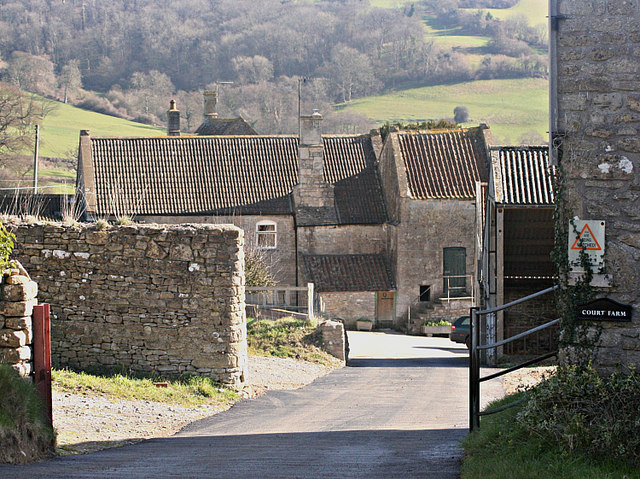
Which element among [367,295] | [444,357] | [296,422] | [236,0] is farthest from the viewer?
[236,0]

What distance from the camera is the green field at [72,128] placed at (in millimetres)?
74969

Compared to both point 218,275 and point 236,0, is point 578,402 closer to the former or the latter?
point 218,275

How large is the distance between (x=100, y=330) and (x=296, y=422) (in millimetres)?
4396

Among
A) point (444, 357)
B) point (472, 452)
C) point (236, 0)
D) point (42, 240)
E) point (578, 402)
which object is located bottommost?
point (444, 357)

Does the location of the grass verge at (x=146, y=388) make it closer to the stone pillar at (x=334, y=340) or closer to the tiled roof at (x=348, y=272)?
the stone pillar at (x=334, y=340)

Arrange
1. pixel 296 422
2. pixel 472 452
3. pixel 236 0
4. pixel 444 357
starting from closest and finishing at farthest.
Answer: pixel 472 452 → pixel 296 422 → pixel 444 357 → pixel 236 0

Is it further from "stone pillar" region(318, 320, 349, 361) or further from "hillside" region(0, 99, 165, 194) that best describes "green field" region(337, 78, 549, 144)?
"stone pillar" region(318, 320, 349, 361)

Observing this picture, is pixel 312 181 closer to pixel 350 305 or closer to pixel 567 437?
pixel 350 305

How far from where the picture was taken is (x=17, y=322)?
34.1 feet

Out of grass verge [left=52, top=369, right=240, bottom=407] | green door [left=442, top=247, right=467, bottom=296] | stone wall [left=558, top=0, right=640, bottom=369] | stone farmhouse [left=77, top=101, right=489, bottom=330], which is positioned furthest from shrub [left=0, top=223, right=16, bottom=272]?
green door [left=442, top=247, right=467, bottom=296]

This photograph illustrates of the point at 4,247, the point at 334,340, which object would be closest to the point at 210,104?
the point at 334,340

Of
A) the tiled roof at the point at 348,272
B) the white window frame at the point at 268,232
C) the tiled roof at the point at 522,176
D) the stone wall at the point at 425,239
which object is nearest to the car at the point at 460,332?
the tiled roof at the point at 522,176

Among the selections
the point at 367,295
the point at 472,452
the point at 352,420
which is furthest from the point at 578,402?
the point at 367,295

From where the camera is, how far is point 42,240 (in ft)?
50.8
